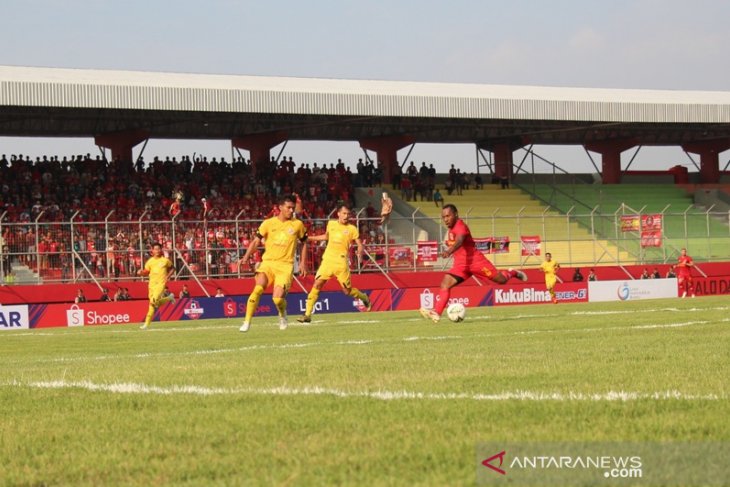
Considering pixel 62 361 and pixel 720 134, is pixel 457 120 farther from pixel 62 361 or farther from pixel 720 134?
pixel 62 361

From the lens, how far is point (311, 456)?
5.36m

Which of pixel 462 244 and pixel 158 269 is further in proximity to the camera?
pixel 158 269

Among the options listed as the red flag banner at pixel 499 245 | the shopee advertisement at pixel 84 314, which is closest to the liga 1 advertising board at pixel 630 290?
the red flag banner at pixel 499 245

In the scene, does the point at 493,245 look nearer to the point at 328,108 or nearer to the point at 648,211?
the point at 328,108

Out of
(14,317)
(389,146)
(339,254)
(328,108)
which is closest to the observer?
(339,254)

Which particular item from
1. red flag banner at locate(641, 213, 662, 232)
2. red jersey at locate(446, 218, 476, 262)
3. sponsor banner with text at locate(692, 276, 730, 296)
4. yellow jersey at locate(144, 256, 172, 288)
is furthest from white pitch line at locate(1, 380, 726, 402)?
sponsor banner with text at locate(692, 276, 730, 296)

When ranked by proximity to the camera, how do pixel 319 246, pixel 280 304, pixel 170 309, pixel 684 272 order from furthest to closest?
1. pixel 684 272
2. pixel 319 246
3. pixel 170 309
4. pixel 280 304

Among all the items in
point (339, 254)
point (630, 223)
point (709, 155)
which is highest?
point (709, 155)

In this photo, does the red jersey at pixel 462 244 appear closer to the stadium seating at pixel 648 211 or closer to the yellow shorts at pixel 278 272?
the yellow shorts at pixel 278 272

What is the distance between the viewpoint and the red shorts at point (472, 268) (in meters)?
19.3

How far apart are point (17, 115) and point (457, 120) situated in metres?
19.3

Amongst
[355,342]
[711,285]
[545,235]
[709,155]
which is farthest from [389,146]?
[355,342]

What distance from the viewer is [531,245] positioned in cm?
4588

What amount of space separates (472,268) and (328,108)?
28.7 m
